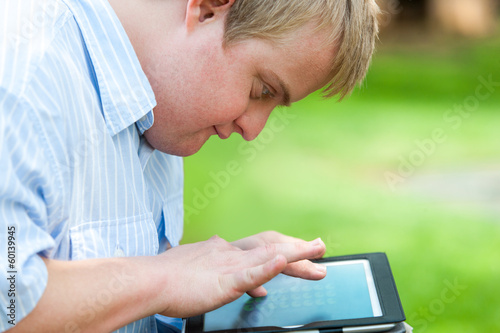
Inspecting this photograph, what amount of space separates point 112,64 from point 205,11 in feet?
0.69

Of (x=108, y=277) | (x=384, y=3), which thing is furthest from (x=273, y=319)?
(x=384, y=3)

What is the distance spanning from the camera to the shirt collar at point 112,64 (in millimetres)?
1039

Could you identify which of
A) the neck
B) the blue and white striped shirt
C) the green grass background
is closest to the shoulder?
the blue and white striped shirt

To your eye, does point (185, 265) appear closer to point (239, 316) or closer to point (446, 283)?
point (239, 316)

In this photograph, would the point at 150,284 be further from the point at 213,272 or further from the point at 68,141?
the point at 68,141

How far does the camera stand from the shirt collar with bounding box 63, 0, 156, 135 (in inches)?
40.9

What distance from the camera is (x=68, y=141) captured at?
92cm

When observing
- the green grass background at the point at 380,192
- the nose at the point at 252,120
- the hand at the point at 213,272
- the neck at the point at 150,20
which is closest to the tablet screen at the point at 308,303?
the hand at the point at 213,272

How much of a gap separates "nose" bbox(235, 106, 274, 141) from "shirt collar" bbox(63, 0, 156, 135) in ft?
0.70

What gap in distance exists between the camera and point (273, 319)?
3.49ft

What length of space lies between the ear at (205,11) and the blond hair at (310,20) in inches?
0.8

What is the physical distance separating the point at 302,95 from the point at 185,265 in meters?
0.46

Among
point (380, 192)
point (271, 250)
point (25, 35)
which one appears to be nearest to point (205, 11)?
point (25, 35)

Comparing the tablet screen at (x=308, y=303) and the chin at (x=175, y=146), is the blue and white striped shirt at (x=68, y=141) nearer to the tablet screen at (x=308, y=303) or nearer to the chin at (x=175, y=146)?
the chin at (x=175, y=146)
